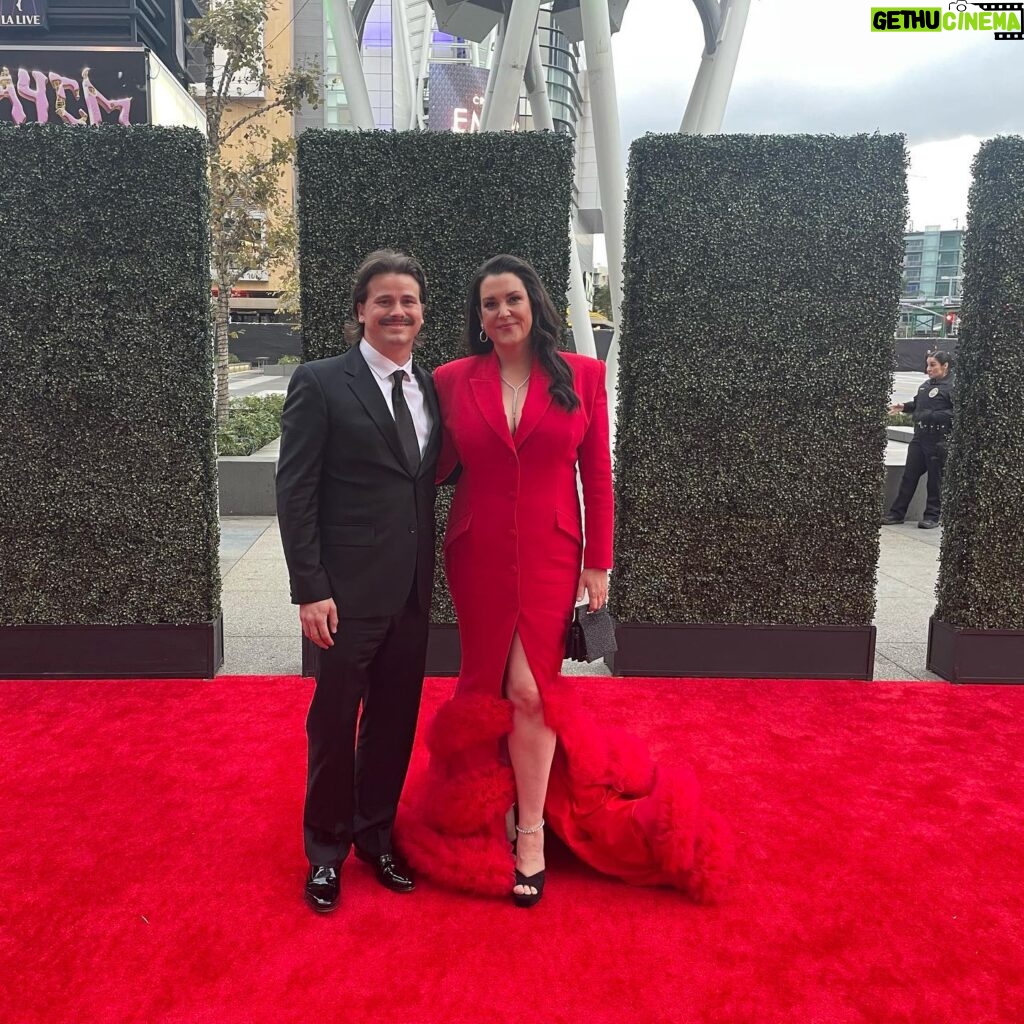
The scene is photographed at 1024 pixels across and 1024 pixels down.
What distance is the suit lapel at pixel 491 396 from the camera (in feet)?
9.14

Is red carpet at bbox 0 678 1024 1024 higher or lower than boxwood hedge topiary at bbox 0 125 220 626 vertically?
lower

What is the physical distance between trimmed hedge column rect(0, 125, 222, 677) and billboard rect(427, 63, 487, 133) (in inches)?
1003

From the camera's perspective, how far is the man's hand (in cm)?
264

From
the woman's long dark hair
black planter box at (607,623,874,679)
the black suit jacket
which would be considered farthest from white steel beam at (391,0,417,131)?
the black suit jacket

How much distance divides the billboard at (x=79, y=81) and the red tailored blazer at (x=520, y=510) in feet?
33.5

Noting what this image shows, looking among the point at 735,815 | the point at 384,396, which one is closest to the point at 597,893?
the point at 735,815

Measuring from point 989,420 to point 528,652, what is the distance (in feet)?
11.4

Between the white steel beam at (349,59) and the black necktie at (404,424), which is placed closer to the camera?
the black necktie at (404,424)

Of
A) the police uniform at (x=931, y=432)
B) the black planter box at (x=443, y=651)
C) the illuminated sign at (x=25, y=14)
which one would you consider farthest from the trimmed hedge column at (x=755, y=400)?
the illuminated sign at (x=25, y=14)

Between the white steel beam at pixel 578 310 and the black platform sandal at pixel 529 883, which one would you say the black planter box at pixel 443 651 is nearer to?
the black platform sandal at pixel 529 883

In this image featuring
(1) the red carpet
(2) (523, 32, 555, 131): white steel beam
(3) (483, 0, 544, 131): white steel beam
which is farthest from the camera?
(2) (523, 32, 555, 131): white steel beam

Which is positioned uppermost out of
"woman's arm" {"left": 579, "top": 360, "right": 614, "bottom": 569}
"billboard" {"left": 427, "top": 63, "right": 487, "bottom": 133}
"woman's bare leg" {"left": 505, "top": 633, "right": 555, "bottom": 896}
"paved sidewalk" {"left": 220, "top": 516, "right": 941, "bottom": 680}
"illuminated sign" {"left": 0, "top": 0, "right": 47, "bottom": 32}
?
"billboard" {"left": 427, "top": 63, "right": 487, "bottom": 133}

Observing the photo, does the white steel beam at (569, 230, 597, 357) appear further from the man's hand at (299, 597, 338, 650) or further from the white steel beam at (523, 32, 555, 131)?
the man's hand at (299, 597, 338, 650)

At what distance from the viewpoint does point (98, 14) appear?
41.4ft
